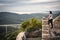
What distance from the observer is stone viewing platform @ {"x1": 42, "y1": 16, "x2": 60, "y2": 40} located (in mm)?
5689

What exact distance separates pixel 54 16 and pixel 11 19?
1.33m

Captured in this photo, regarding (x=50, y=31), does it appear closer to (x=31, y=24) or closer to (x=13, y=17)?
(x=31, y=24)

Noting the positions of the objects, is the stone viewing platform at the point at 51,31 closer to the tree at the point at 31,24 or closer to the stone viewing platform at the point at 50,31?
the stone viewing platform at the point at 50,31

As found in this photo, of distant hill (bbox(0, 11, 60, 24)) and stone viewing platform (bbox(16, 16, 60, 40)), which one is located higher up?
distant hill (bbox(0, 11, 60, 24))

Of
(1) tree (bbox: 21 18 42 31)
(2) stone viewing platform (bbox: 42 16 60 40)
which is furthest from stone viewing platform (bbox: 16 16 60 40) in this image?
(1) tree (bbox: 21 18 42 31)

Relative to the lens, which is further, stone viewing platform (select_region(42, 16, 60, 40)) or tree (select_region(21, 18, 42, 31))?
tree (select_region(21, 18, 42, 31))

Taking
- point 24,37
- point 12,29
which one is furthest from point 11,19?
point 24,37

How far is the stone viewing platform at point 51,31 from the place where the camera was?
569 centimetres

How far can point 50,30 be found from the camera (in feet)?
19.5

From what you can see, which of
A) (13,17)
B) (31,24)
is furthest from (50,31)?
(13,17)

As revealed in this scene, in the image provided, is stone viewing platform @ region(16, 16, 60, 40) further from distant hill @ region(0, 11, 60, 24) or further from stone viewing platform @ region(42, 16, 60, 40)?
distant hill @ region(0, 11, 60, 24)

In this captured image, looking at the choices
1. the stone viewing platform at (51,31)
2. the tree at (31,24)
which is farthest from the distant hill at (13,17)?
the stone viewing platform at (51,31)

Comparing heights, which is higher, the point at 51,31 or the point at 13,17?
the point at 13,17

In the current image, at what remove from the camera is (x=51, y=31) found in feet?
19.4
